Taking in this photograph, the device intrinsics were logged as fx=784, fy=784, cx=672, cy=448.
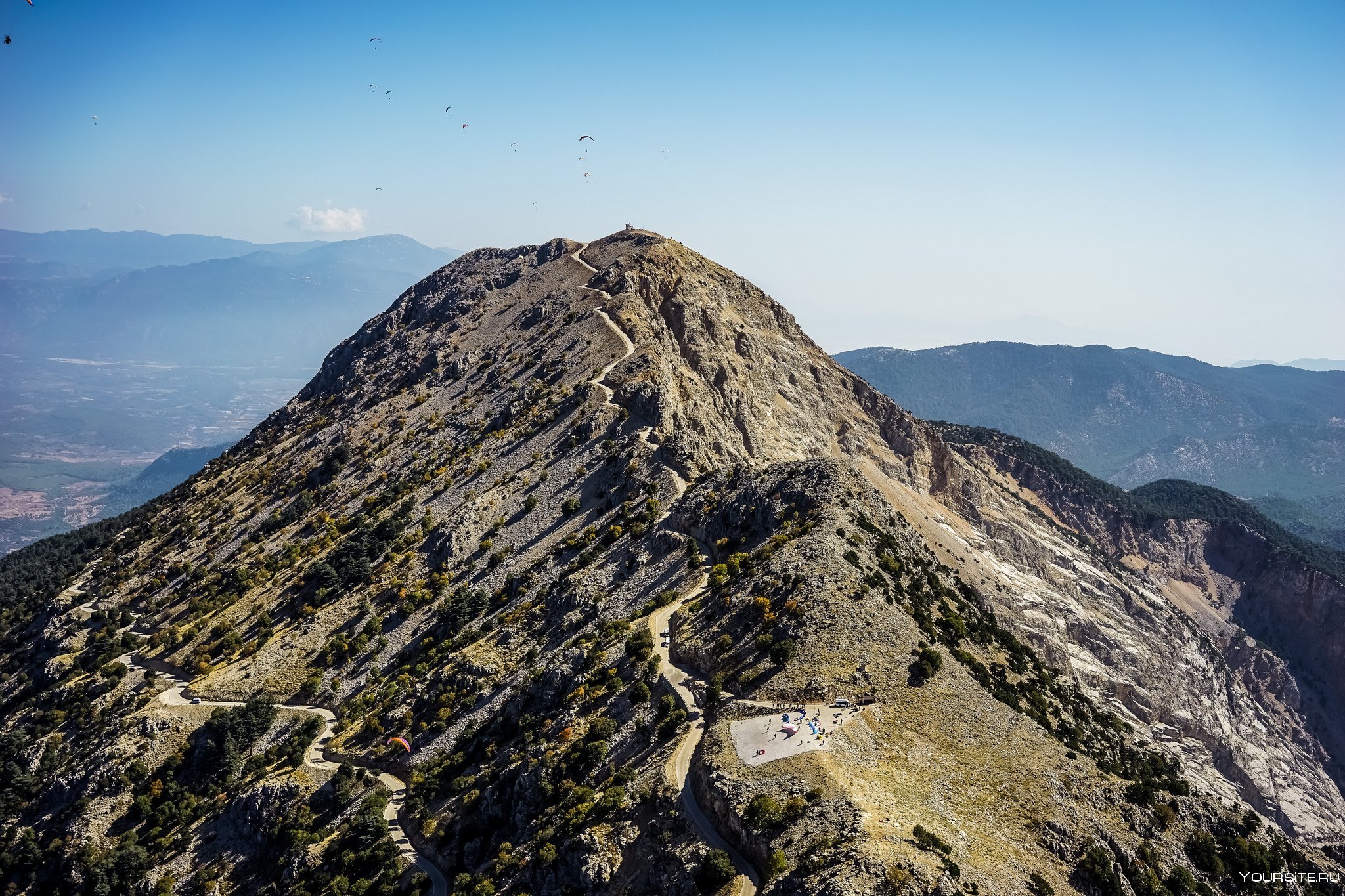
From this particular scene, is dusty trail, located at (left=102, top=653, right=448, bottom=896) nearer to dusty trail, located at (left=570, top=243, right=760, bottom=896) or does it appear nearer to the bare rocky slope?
the bare rocky slope

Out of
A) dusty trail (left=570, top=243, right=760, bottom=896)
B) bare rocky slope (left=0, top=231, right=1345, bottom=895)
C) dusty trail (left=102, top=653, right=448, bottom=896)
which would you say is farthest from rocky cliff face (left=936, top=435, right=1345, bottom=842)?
dusty trail (left=102, top=653, right=448, bottom=896)

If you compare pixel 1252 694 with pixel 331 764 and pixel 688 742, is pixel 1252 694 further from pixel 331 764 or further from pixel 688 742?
pixel 331 764

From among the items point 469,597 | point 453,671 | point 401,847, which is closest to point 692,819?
point 401,847

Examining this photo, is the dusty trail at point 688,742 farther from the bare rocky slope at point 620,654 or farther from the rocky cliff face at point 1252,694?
the rocky cliff face at point 1252,694

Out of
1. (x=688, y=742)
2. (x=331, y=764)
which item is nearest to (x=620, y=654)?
(x=688, y=742)

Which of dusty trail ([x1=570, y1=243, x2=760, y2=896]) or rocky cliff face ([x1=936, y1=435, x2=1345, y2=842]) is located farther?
rocky cliff face ([x1=936, y1=435, x2=1345, y2=842])

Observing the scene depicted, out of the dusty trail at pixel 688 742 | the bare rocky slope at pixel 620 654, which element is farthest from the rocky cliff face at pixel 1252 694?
the dusty trail at pixel 688 742
